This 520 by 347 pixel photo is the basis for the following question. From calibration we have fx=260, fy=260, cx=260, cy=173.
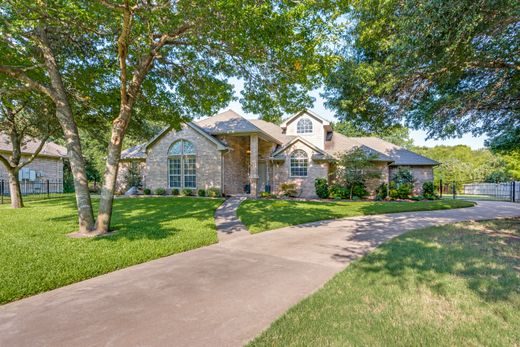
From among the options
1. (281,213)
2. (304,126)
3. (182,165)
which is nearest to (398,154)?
(304,126)

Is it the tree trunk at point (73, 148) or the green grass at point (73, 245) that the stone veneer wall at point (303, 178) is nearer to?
the green grass at point (73, 245)

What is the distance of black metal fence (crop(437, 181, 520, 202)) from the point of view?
73.2 feet

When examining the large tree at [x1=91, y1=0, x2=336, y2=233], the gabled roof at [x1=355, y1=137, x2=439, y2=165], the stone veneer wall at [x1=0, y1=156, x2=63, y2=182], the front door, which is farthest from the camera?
the stone veneer wall at [x1=0, y1=156, x2=63, y2=182]

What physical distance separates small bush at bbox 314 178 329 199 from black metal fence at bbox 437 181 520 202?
37.7ft

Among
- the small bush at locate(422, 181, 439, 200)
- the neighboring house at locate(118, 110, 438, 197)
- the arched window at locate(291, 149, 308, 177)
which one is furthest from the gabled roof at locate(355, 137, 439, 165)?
the arched window at locate(291, 149, 308, 177)

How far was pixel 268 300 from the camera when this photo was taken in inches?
150

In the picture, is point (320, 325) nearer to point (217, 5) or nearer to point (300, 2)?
point (217, 5)

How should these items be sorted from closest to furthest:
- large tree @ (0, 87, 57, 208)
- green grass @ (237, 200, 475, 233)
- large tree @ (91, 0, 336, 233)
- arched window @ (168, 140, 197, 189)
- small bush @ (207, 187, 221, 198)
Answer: large tree @ (91, 0, 336, 233) → green grass @ (237, 200, 475, 233) → large tree @ (0, 87, 57, 208) → small bush @ (207, 187, 221, 198) → arched window @ (168, 140, 197, 189)

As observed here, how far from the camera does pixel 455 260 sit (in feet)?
17.8

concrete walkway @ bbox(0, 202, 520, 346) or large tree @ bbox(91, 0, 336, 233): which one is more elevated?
large tree @ bbox(91, 0, 336, 233)

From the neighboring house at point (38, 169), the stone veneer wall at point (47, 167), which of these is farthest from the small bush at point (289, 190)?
the stone veneer wall at point (47, 167)

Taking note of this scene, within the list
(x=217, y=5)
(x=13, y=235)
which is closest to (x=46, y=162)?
(x=13, y=235)

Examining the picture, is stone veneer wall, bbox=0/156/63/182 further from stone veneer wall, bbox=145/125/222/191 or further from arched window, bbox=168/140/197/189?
arched window, bbox=168/140/197/189

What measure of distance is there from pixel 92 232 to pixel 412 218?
39.6 ft
